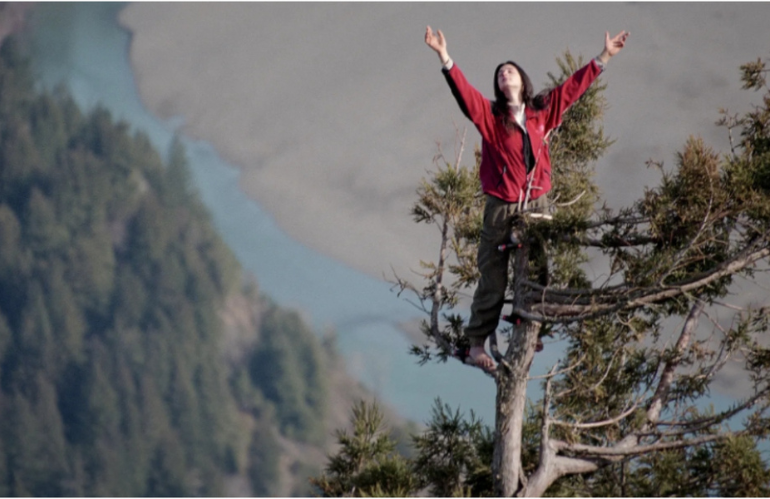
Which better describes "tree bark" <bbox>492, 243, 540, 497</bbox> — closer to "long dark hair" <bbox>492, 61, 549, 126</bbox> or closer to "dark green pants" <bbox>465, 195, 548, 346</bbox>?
"dark green pants" <bbox>465, 195, 548, 346</bbox>

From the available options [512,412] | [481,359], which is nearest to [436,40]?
[481,359]

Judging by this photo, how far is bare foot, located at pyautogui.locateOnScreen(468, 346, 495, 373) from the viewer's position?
4.97 meters

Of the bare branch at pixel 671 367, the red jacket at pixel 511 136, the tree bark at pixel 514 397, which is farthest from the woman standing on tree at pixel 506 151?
the bare branch at pixel 671 367

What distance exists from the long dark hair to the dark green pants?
16.9 inches

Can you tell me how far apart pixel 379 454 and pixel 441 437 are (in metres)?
0.39

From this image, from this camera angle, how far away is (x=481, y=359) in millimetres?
5020

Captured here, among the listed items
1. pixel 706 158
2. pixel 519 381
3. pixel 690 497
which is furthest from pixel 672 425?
pixel 706 158

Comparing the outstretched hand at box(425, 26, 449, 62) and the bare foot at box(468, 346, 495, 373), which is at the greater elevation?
the outstretched hand at box(425, 26, 449, 62)

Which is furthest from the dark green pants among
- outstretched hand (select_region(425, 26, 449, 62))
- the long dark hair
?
outstretched hand (select_region(425, 26, 449, 62))

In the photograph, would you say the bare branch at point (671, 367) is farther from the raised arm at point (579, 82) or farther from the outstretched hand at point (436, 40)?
the outstretched hand at point (436, 40)

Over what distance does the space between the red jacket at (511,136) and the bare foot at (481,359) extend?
78cm

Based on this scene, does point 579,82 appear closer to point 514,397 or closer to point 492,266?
point 492,266

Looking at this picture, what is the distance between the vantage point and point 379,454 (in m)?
5.82

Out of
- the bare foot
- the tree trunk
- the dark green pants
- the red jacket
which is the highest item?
the red jacket
